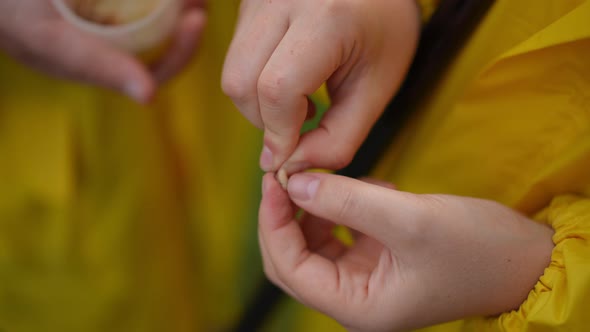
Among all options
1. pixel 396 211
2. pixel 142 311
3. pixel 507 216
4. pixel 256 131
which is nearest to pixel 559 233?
pixel 507 216

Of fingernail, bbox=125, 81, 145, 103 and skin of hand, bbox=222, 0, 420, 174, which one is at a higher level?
skin of hand, bbox=222, 0, 420, 174

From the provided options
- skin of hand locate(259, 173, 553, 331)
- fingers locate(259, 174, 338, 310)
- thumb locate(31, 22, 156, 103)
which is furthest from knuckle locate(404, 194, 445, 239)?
thumb locate(31, 22, 156, 103)

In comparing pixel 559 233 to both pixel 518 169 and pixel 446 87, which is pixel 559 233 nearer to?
pixel 518 169

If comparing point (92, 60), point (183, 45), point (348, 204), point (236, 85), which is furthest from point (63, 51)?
point (348, 204)

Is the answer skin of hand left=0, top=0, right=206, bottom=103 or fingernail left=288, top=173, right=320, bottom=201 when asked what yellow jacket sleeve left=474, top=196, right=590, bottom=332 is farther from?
skin of hand left=0, top=0, right=206, bottom=103

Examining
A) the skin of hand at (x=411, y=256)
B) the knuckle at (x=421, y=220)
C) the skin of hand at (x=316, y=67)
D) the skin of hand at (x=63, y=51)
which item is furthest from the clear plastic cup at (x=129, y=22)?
the knuckle at (x=421, y=220)

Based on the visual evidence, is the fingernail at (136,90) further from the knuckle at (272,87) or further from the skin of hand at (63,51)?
the knuckle at (272,87)
